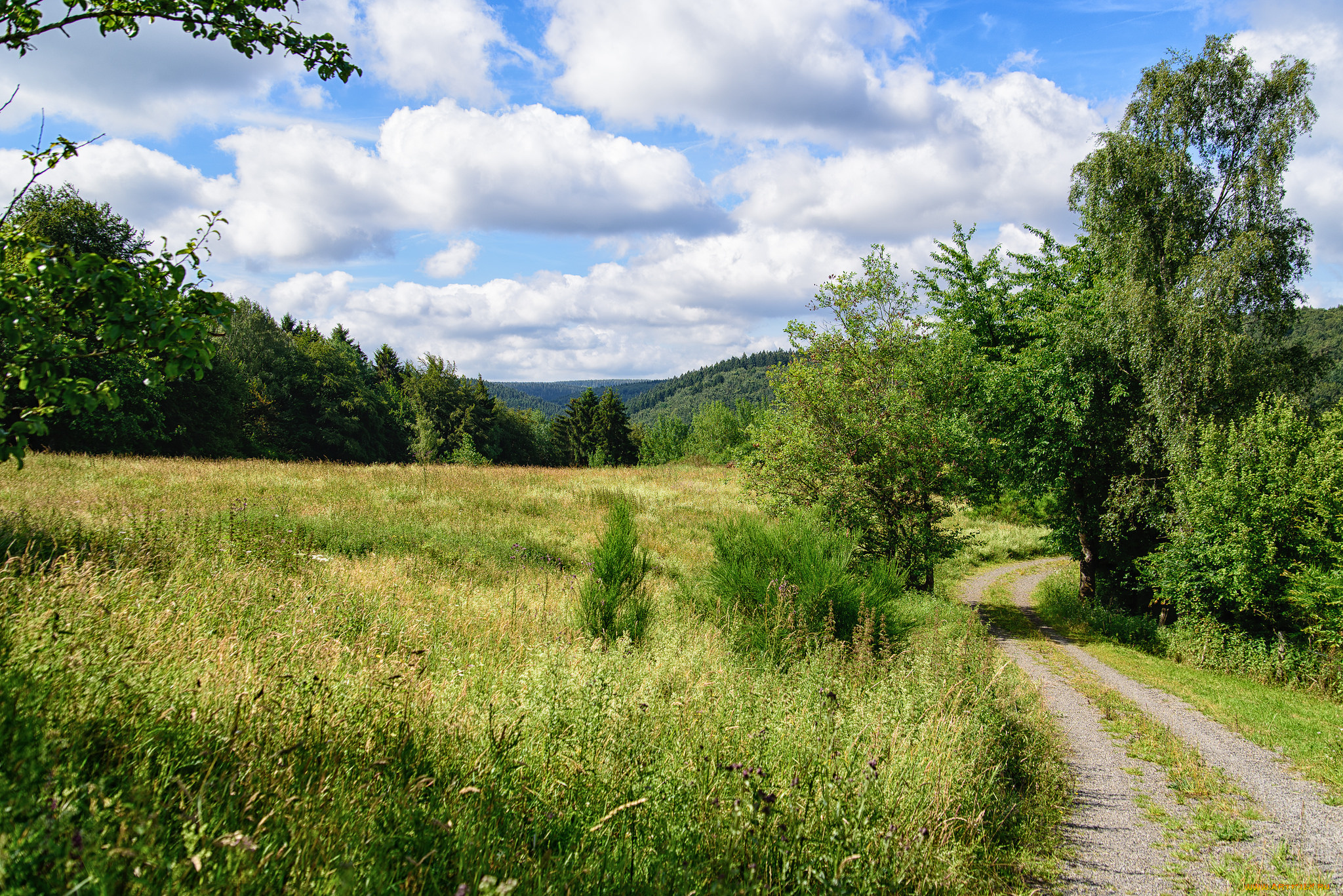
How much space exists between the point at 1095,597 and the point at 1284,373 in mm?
9287

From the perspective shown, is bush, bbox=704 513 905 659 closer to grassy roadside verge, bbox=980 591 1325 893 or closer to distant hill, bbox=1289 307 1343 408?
grassy roadside verge, bbox=980 591 1325 893

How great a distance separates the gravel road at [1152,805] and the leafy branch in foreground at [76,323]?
24.0 feet

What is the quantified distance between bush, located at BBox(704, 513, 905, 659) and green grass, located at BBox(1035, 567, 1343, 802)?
5861 mm

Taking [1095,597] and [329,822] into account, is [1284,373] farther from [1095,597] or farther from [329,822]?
[329,822]

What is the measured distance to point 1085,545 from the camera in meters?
22.0

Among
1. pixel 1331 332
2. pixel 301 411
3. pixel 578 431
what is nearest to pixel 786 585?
pixel 301 411

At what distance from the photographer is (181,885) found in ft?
6.45

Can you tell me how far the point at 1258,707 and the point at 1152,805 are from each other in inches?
333

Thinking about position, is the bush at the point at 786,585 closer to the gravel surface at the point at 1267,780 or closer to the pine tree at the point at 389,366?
the gravel surface at the point at 1267,780

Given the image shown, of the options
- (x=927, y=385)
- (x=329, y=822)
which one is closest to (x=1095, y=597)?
(x=927, y=385)

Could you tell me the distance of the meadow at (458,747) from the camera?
2.29 metres

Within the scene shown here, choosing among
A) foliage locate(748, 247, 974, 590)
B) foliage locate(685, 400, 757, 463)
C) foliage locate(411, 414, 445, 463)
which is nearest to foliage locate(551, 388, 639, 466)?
foliage locate(685, 400, 757, 463)

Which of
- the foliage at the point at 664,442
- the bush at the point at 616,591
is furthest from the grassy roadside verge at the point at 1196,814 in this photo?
the foliage at the point at 664,442

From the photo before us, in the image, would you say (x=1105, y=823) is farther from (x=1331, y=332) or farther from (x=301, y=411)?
(x=1331, y=332)
